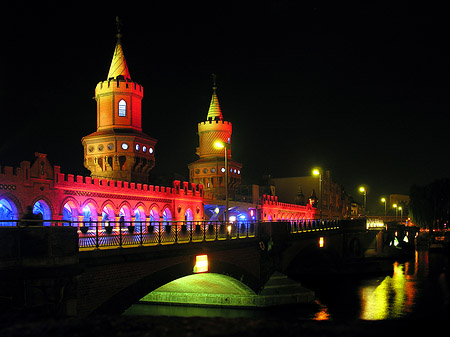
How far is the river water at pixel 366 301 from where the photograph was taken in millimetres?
31250

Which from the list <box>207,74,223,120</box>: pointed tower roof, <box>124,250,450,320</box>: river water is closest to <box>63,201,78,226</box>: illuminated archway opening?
<box>124,250,450,320</box>: river water

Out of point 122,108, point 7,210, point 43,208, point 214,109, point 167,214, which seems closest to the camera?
point 7,210

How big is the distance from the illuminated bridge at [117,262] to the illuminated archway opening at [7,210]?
32.9 feet

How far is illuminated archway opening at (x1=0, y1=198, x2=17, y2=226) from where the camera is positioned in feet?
97.8

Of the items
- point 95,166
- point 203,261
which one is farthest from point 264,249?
point 95,166

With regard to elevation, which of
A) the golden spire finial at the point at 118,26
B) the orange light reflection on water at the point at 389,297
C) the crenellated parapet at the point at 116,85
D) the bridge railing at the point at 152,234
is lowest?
the orange light reflection on water at the point at 389,297

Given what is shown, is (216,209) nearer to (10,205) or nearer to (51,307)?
(10,205)

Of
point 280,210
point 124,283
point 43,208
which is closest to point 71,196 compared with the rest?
point 43,208

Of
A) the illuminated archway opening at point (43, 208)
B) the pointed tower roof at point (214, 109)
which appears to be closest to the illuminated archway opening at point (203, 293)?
the illuminated archway opening at point (43, 208)

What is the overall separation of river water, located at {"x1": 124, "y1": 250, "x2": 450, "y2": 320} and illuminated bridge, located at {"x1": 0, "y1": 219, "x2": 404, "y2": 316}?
2.36m

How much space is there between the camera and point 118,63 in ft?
164

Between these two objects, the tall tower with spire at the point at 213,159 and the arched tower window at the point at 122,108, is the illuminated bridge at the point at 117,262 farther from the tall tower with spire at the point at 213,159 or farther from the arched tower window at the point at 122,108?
the tall tower with spire at the point at 213,159

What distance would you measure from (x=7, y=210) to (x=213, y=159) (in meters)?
37.7

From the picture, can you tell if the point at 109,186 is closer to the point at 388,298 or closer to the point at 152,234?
the point at 152,234
